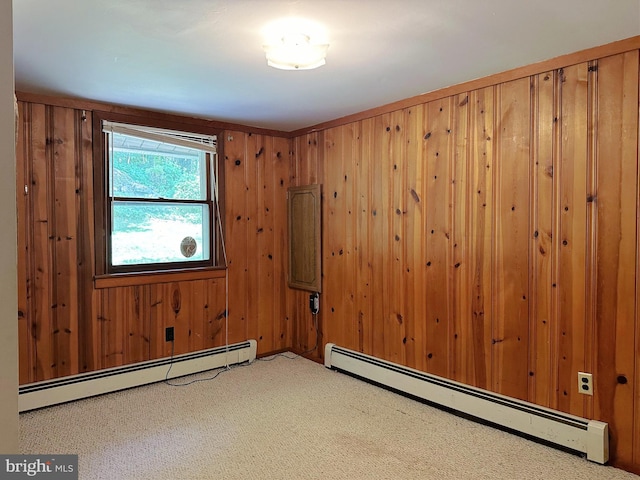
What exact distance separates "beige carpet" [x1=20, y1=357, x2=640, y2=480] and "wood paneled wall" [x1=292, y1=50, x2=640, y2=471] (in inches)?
14.9

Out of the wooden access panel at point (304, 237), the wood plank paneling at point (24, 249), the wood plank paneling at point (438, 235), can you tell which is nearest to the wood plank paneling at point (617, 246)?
the wood plank paneling at point (438, 235)

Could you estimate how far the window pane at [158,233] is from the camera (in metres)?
3.50

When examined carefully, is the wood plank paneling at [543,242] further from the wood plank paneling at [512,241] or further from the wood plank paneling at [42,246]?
the wood plank paneling at [42,246]

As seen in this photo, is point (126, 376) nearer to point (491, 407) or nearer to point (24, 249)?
point (24, 249)

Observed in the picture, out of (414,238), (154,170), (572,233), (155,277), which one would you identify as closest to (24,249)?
(155,277)

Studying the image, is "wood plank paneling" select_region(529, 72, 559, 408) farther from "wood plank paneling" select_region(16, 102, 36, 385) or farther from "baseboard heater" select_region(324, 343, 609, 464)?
"wood plank paneling" select_region(16, 102, 36, 385)

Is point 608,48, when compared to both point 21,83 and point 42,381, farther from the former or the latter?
point 42,381

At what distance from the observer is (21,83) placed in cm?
280

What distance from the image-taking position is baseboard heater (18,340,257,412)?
3039mm

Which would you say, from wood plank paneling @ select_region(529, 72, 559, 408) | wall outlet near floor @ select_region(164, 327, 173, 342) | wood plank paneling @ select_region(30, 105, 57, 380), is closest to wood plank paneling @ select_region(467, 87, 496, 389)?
wood plank paneling @ select_region(529, 72, 559, 408)

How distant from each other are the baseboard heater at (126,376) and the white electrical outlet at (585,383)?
276cm

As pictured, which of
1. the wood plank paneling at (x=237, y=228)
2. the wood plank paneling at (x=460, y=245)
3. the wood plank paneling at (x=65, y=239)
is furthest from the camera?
the wood plank paneling at (x=237, y=228)

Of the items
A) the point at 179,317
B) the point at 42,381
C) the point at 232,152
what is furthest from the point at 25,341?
the point at 232,152

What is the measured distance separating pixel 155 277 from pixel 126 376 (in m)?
0.83
